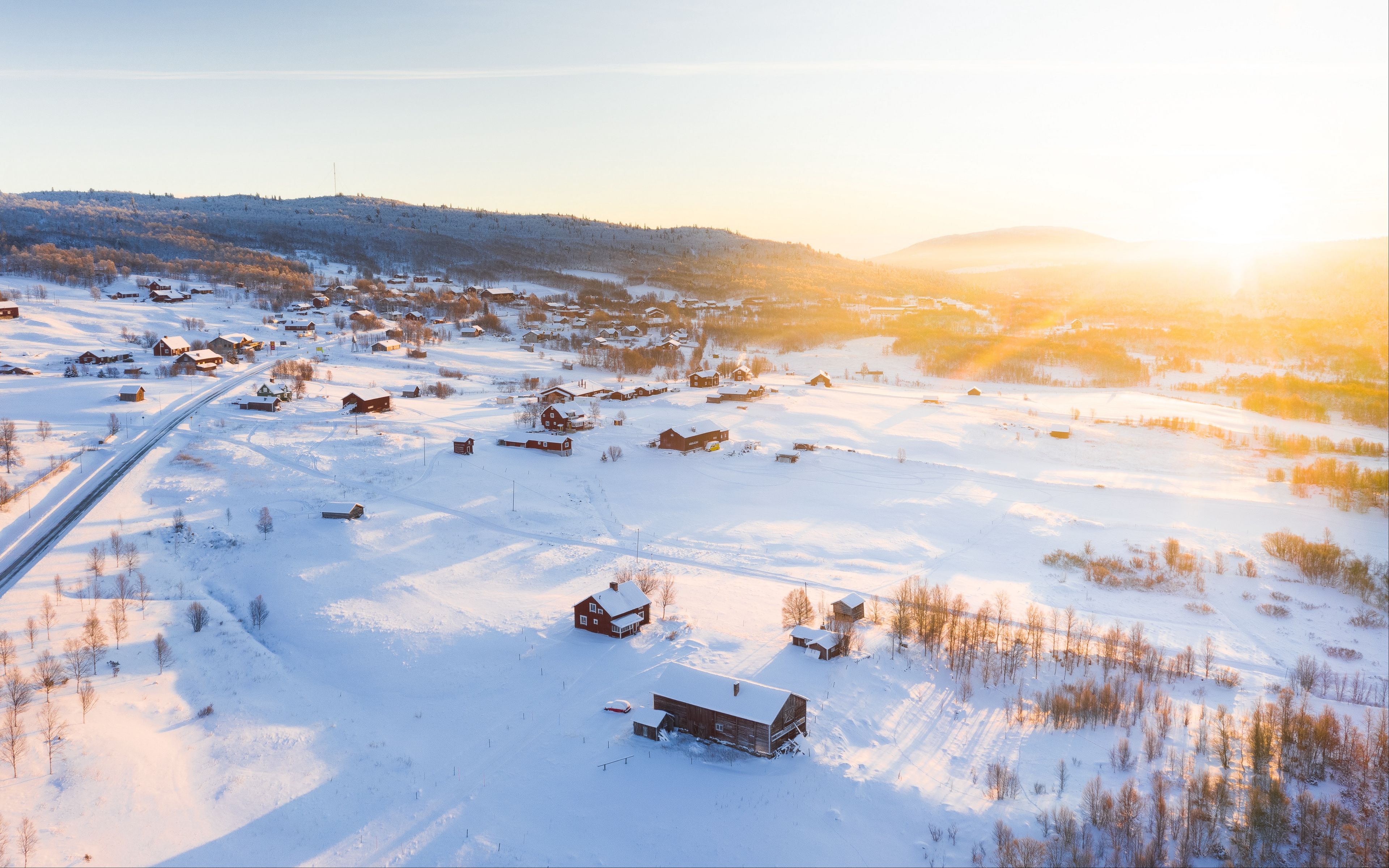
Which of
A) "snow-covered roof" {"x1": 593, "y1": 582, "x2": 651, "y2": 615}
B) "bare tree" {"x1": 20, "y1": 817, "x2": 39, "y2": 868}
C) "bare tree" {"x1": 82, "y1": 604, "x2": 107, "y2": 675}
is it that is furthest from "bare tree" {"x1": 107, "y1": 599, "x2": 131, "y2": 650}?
"snow-covered roof" {"x1": 593, "y1": 582, "x2": 651, "y2": 615}

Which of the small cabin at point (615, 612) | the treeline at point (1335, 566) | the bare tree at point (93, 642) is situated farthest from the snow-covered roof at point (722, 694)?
the treeline at point (1335, 566)

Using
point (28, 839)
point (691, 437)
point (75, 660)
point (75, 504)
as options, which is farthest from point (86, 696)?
point (691, 437)

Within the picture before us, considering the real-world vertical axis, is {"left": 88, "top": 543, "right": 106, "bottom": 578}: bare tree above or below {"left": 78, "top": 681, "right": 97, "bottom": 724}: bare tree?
above

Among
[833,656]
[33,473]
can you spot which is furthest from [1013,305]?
[33,473]

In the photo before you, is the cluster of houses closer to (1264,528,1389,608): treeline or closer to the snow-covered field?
the snow-covered field

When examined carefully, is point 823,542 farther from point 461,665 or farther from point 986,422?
point 986,422

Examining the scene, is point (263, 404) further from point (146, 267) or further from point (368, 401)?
point (146, 267)
